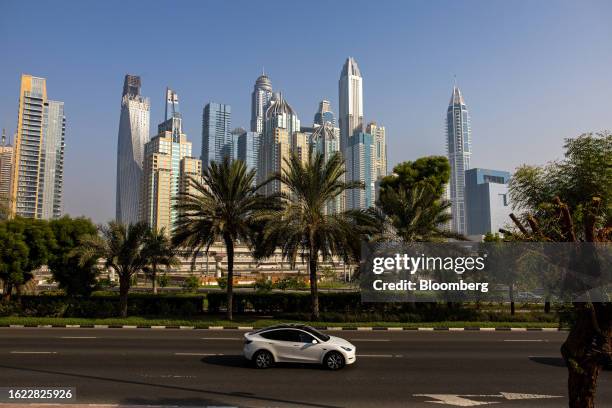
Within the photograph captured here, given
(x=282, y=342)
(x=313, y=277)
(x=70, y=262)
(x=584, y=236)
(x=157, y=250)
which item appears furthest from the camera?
(x=70, y=262)

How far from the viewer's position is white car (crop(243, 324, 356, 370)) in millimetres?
14469

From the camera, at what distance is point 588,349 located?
289 inches

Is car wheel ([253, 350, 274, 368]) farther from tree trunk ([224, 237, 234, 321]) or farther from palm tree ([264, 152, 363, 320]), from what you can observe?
tree trunk ([224, 237, 234, 321])

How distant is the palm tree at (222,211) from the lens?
2839 cm

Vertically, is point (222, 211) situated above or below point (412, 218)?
above

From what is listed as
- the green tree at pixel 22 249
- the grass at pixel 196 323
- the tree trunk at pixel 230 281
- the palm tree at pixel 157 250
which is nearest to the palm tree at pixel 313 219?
the tree trunk at pixel 230 281

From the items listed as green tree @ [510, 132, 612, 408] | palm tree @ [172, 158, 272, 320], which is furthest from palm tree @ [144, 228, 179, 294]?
green tree @ [510, 132, 612, 408]

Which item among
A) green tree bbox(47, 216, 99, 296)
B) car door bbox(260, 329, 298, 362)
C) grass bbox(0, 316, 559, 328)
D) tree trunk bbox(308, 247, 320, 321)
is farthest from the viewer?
green tree bbox(47, 216, 99, 296)

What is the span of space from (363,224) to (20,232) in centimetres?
2149

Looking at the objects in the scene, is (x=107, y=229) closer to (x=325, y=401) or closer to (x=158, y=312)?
(x=158, y=312)

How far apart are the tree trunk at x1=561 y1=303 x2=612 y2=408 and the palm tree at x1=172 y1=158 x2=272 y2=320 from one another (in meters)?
21.8

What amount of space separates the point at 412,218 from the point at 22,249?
2430cm

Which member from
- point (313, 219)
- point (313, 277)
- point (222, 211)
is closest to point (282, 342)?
point (313, 277)

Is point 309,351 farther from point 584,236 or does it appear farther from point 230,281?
point 230,281
